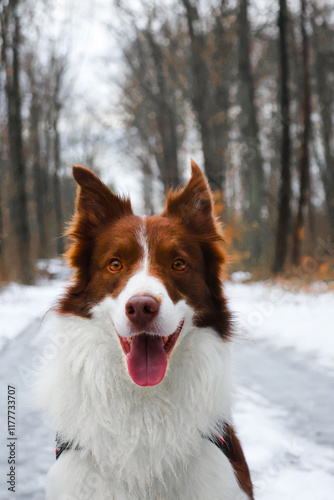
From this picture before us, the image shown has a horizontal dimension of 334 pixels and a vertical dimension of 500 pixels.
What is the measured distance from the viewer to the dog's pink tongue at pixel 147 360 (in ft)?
7.43

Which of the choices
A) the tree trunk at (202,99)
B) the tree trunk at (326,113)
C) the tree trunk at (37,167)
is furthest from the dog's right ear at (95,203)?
the tree trunk at (37,167)

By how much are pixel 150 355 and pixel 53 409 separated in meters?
0.67

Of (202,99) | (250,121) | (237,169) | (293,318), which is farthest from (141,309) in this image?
(237,169)

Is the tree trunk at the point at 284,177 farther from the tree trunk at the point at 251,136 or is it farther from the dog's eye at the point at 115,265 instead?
the dog's eye at the point at 115,265

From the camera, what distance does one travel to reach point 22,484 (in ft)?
10.4

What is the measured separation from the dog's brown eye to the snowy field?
0.52m

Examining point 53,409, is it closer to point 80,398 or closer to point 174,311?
point 80,398

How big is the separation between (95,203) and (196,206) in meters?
0.71

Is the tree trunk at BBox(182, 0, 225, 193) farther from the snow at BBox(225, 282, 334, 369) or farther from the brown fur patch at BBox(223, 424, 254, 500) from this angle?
the brown fur patch at BBox(223, 424, 254, 500)

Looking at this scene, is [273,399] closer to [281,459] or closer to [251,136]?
[281,459]

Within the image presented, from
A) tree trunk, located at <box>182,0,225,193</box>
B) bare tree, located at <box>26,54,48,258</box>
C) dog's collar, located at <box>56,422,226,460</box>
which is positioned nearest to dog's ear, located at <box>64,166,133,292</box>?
dog's collar, located at <box>56,422,226,460</box>

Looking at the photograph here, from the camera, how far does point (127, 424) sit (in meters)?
2.33

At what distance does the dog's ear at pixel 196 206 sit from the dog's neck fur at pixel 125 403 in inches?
28.4

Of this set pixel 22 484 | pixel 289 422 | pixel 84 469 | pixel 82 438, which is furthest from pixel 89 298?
pixel 289 422
